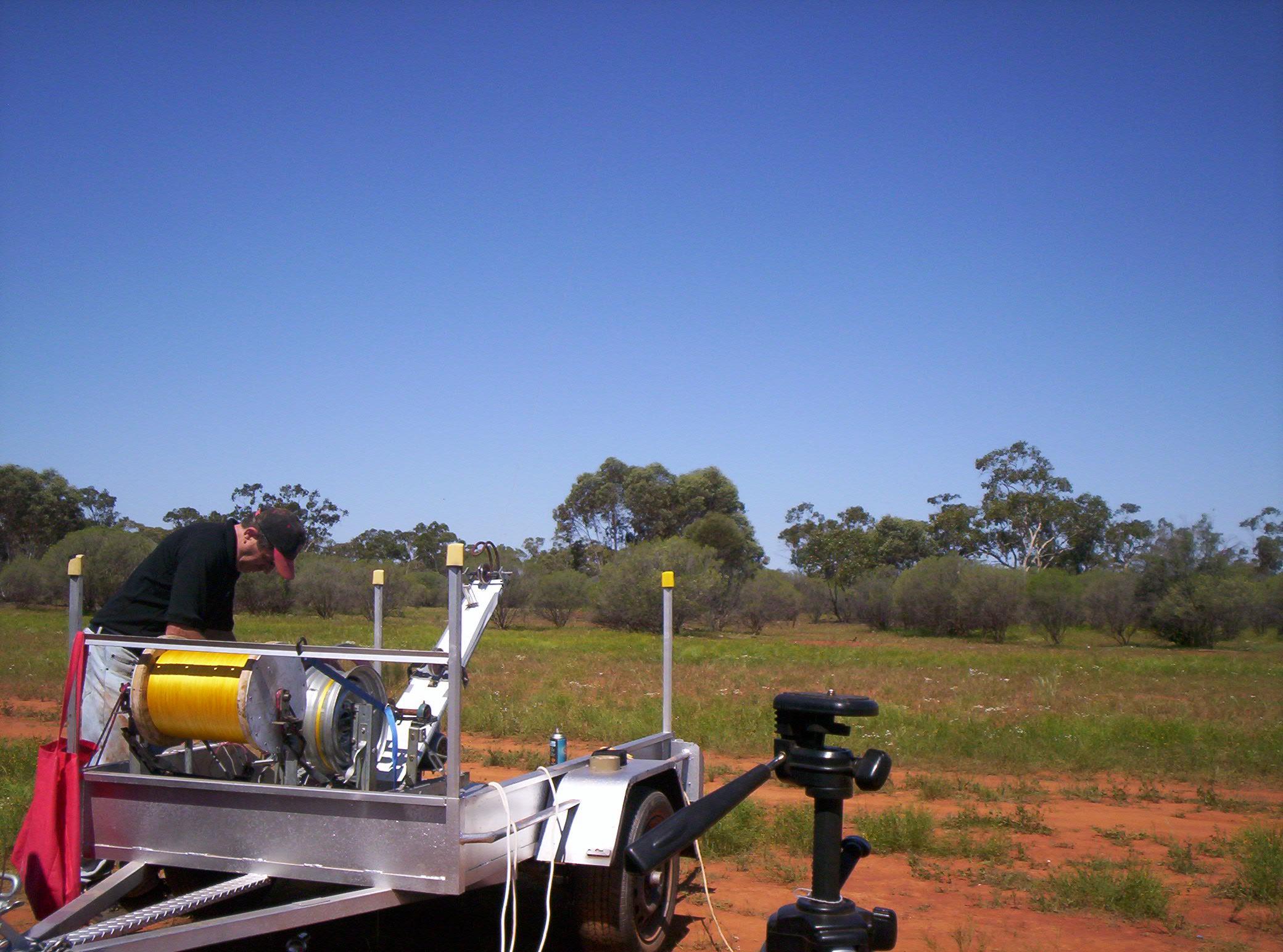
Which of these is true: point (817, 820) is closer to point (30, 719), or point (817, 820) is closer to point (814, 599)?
point (30, 719)

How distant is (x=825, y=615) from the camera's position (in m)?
62.9

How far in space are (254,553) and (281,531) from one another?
0.21 meters

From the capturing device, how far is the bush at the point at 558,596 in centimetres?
4681

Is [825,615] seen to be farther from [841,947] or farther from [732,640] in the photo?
[841,947]

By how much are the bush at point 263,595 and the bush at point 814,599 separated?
3048cm

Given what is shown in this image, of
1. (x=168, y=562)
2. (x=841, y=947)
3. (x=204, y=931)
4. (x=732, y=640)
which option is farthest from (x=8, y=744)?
(x=732, y=640)

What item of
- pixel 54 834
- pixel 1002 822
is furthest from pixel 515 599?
pixel 54 834

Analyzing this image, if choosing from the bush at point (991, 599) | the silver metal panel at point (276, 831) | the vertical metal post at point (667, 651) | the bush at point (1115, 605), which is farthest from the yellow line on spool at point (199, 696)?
the bush at point (1115, 605)

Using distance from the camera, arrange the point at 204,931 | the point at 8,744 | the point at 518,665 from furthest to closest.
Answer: the point at 518,665, the point at 8,744, the point at 204,931

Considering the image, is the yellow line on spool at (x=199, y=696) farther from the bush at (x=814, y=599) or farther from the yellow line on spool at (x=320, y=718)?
the bush at (x=814, y=599)

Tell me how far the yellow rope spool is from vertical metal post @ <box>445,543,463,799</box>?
33.1 inches

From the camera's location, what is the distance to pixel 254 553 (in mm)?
4855

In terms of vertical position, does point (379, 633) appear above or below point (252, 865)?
above

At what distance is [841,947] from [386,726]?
3.55 m
